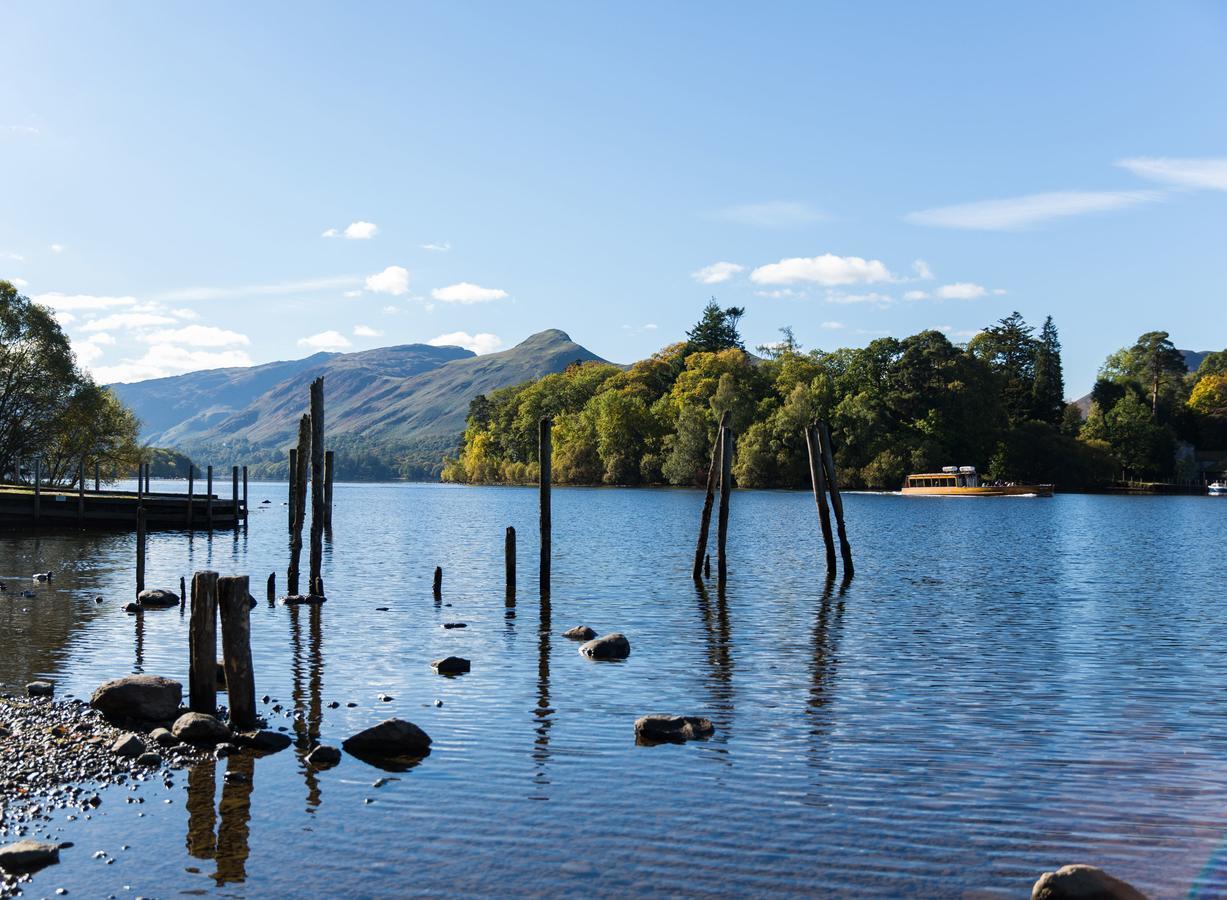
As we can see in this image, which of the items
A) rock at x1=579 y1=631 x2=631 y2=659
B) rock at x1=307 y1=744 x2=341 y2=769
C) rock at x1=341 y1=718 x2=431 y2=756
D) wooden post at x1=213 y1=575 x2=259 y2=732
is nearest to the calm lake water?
rock at x1=307 y1=744 x2=341 y2=769

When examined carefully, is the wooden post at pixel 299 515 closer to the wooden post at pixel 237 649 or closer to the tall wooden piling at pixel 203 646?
the tall wooden piling at pixel 203 646

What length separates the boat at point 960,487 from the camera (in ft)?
407

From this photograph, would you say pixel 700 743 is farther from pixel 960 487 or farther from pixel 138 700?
pixel 960 487

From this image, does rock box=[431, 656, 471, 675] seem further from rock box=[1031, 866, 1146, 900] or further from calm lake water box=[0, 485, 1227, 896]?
rock box=[1031, 866, 1146, 900]

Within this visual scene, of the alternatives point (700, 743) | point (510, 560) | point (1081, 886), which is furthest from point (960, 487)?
point (1081, 886)

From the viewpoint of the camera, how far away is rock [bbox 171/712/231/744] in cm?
→ 1526

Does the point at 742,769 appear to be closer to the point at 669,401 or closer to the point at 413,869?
the point at 413,869

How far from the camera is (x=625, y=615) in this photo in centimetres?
3067

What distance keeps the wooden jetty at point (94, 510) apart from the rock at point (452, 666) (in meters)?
38.9

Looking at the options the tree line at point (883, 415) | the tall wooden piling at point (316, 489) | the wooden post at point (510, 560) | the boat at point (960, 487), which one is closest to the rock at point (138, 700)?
the tall wooden piling at point (316, 489)

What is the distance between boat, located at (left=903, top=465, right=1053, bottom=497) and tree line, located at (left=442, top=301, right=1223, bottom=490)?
5.53 meters

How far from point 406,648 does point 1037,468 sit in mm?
134481

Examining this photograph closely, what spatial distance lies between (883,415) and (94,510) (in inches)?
4011

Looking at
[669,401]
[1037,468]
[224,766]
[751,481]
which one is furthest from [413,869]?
[669,401]
